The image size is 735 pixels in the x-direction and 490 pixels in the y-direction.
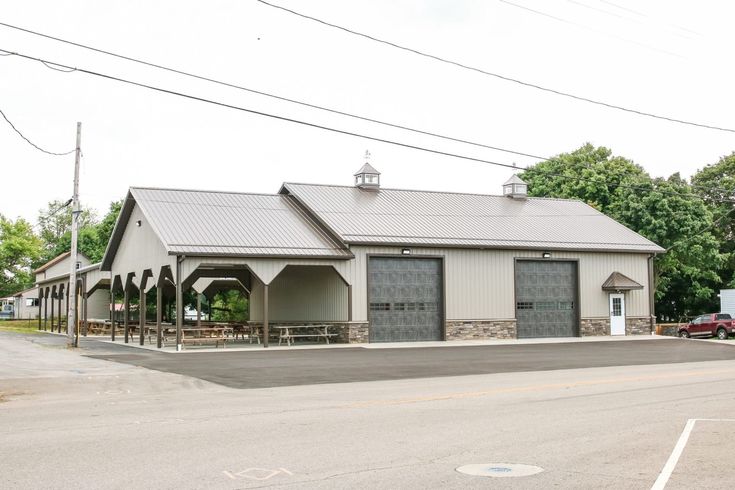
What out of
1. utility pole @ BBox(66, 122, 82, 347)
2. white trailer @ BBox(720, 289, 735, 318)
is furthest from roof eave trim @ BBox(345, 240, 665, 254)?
white trailer @ BBox(720, 289, 735, 318)

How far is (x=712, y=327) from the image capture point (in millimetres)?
42500

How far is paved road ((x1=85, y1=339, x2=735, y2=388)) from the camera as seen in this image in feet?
61.4

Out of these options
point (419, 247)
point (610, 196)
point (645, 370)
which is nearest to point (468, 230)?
point (419, 247)

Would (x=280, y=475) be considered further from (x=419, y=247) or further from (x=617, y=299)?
(x=617, y=299)

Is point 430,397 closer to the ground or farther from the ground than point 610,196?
closer to the ground

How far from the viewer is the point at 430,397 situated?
45.2 feet

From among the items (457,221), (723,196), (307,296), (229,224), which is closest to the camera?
(229,224)

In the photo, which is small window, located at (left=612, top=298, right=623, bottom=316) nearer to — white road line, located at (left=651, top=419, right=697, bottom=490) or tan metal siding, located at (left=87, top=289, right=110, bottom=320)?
white road line, located at (left=651, top=419, right=697, bottom=490)

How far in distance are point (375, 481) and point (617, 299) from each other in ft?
115

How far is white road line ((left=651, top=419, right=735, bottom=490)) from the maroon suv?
33.9 m

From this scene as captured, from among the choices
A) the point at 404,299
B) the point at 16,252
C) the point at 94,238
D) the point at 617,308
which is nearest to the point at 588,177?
the point at 617,308

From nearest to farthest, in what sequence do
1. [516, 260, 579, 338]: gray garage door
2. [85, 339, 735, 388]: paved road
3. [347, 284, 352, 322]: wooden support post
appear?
[85, 339, 735, 388]: paved road → [347, 284, 352, 322]: wooden support post → [516, 260, 579, 338]: gray garage door

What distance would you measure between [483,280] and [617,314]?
8232mm

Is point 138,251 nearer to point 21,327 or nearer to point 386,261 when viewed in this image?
point 386,261
